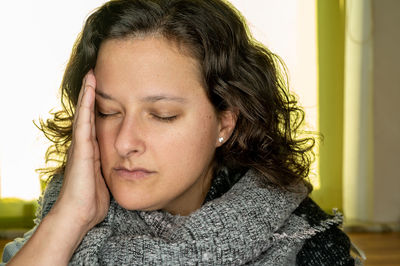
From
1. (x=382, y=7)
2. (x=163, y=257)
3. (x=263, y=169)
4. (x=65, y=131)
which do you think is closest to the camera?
(x=163, y=257)

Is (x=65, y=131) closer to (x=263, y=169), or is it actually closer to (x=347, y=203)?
(x=263, y=169)

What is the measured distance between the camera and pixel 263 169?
133 centimetres

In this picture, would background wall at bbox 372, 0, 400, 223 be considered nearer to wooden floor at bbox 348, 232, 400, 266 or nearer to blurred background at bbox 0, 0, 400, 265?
blurred background at bbox 0, 0, 400, 265

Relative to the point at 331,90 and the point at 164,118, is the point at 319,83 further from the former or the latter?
the point at 164,118

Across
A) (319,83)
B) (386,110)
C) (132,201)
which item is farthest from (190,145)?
(386,110)

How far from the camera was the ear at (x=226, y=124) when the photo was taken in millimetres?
1291

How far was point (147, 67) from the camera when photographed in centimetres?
112

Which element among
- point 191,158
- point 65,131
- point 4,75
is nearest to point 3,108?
point 4,75

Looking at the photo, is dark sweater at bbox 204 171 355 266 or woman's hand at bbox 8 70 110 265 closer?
woman's hand at bbox 8 70 110 265

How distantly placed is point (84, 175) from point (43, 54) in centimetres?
217

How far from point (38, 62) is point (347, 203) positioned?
1.98m

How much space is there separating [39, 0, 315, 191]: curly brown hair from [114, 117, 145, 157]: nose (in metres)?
0.20

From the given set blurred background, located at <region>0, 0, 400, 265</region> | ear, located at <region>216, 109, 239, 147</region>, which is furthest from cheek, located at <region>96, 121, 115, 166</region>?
blurred background, located at <region>0, 0, 400, 265</region>

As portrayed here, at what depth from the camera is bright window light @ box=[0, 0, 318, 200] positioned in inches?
122
